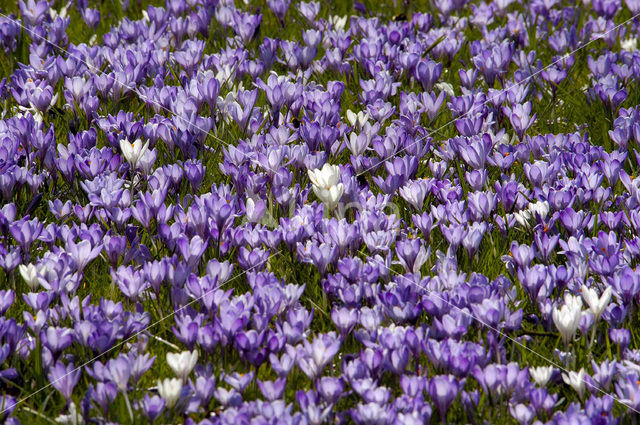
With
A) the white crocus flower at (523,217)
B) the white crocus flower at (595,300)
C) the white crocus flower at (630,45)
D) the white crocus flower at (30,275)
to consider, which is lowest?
the white crocus flower at (30,275)

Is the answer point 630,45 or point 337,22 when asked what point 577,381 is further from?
point 337,22

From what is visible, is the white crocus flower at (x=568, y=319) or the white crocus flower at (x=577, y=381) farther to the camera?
the white crocus flower at (x=568, y=319)

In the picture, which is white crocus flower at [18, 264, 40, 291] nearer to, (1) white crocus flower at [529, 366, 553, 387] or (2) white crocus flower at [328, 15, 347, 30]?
(1) white crocus flower at [529, 366, 553, 387]

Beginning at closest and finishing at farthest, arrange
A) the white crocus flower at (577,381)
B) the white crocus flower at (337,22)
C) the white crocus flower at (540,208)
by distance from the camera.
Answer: the white crocus flower at (577,381) → the white crocus flower at (540,208) → the white crocus flower at (337,22)

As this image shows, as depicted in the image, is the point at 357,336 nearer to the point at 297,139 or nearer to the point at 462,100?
the point at 297,139

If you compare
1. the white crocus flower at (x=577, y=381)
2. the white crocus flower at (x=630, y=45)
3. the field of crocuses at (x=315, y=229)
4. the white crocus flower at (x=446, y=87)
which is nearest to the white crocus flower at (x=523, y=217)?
the field of crocuses at (x=315, y=229)

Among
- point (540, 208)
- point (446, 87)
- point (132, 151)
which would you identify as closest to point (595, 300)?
point (540, 208)

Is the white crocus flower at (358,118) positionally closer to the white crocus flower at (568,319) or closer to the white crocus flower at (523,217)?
the white crocus flower at (523,217)
